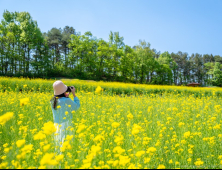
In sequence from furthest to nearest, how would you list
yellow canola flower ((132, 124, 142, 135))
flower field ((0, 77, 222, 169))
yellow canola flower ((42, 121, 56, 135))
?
yellow canola flower ((132, 124, 142, 135))
flower field ((0, 77, 222, 169))
yellow canola flower ((42, 121, 56, 135))

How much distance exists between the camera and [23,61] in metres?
25.8

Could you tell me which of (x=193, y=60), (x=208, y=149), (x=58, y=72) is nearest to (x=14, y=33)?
(x=58, y=72)

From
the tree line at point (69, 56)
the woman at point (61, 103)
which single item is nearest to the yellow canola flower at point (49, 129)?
the woman at point (61, 103)

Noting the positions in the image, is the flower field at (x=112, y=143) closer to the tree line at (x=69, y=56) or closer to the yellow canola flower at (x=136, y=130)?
the yellow canola flower at (x=136, y=130)

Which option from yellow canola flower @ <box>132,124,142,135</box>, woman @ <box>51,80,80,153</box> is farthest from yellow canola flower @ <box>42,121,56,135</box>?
woman @ <box>51,80,80,153</box>

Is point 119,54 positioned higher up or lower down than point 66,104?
higher up

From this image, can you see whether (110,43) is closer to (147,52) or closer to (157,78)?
(147,52)

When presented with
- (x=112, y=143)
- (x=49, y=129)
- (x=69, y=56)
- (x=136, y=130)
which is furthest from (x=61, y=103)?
(x=69, y=56)

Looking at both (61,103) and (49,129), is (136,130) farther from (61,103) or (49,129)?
(61,103)

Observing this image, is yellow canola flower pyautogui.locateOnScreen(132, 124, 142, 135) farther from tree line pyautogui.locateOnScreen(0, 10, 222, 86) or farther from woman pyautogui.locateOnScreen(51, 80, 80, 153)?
tree line pyautogui.locateOnScreen(0, 10, 222, 86)

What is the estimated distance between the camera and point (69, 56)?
31484 mm

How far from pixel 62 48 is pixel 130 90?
2956 centimetres

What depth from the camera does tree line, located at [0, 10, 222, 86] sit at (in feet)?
82.8

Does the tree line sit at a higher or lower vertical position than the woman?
higher
